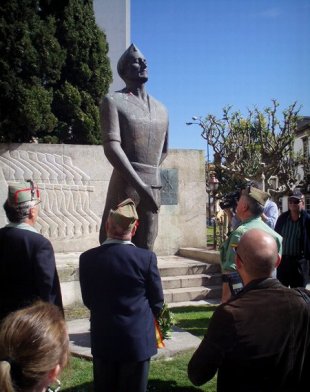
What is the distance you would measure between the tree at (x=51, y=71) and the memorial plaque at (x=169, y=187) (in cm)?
258

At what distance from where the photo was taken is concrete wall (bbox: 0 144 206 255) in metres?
8.62

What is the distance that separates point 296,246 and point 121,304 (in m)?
3.38

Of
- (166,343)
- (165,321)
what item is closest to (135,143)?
(165,321)

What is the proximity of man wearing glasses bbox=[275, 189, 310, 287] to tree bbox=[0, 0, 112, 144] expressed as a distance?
6.23 m

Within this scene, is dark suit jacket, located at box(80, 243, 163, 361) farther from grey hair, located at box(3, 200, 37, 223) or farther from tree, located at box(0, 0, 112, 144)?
tree, located at box(0, 0, 112, 144)

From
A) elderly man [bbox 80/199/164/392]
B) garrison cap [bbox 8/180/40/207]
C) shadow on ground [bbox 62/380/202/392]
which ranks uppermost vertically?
garrison cap [bbox 8/180/40/207]

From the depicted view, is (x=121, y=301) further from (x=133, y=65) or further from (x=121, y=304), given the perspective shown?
(x=133, y=65)

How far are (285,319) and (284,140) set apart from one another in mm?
21106

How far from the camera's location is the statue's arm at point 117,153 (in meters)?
3.71

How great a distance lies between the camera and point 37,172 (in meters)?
8.70

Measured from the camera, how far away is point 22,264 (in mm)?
2934

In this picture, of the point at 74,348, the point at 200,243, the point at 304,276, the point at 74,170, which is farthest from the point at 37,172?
the point at 304,276

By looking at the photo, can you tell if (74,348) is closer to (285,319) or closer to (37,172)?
(285,319)

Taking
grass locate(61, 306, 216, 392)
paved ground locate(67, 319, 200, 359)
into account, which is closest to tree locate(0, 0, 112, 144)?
paved ground locate(67, 319, 200, 359)
